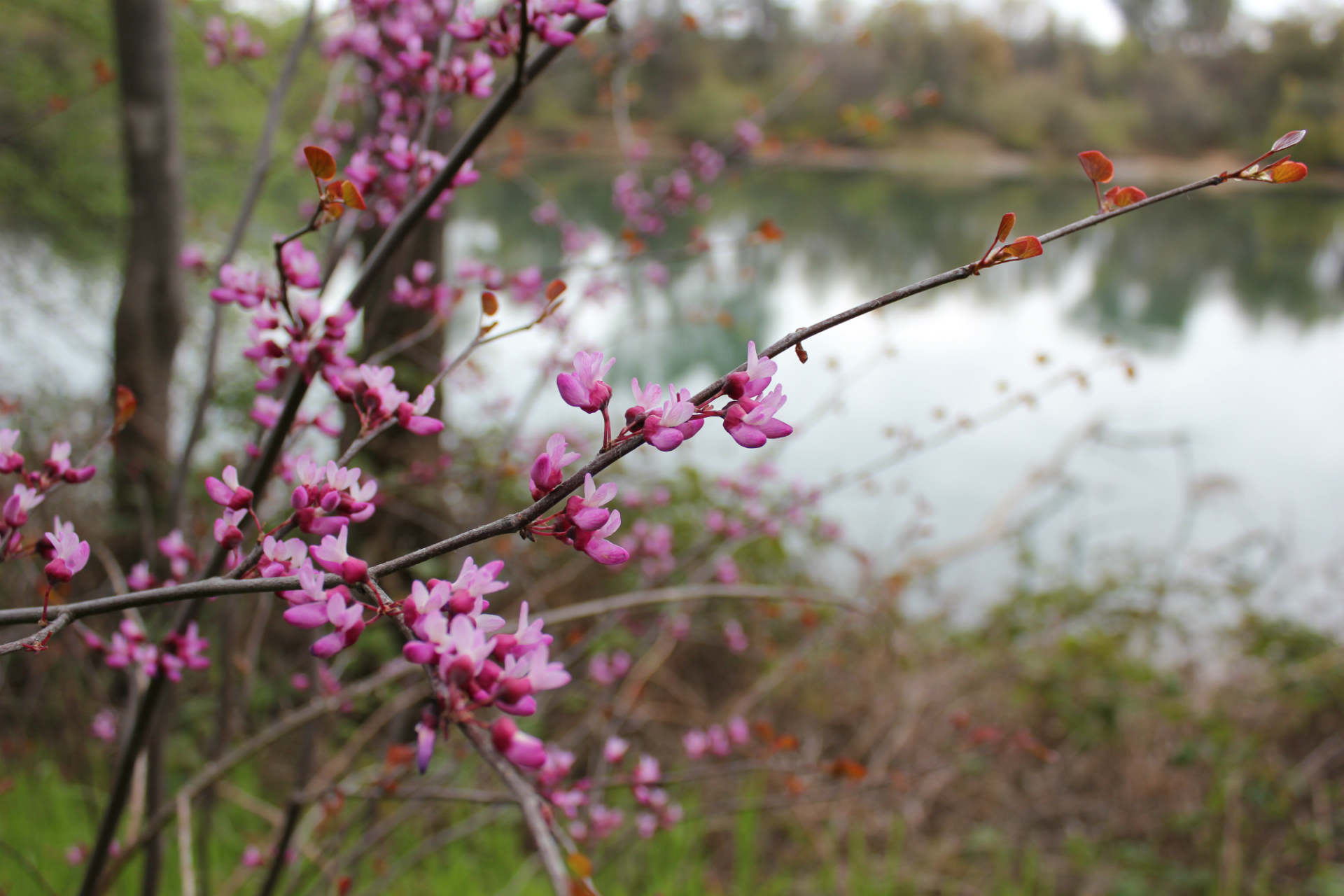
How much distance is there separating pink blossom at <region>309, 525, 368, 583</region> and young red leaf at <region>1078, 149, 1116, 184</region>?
2.04ft

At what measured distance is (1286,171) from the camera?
0.60 meters

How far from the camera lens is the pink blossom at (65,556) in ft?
1.90

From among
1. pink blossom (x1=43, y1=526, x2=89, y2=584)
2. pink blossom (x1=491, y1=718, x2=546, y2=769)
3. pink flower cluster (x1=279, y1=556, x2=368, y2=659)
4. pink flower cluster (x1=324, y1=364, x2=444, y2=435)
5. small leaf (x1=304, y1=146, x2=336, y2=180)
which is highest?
small leaf (x1=304, y1=146, x2=336, y2=180)

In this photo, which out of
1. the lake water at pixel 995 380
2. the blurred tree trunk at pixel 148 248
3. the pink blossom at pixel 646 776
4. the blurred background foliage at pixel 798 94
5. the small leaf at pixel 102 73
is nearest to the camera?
the pink blossom at pixel 646 776

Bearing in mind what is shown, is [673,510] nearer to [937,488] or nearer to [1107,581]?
[1107,581]

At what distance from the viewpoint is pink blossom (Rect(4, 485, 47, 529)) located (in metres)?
0.63

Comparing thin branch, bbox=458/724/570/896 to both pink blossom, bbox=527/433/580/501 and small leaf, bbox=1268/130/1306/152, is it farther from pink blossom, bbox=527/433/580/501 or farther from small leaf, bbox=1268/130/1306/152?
small leaf, bbox=1268/130/1306/152

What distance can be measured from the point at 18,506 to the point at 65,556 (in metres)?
0.10

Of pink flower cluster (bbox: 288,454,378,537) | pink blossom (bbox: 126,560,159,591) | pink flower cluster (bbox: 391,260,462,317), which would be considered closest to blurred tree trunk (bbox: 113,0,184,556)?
pink flower cluster (bbox: 391,260,462,317)

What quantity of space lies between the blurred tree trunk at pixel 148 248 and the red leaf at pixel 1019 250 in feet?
9.06

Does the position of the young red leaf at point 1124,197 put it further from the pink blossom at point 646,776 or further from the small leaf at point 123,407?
the small leaf at point 123,407

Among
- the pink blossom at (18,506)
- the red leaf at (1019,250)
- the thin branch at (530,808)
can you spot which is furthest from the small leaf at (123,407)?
the red leaf at (1019,250)

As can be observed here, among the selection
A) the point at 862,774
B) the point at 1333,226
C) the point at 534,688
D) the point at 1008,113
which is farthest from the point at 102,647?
the point at 1008,113

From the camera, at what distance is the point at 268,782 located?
3008 mm
